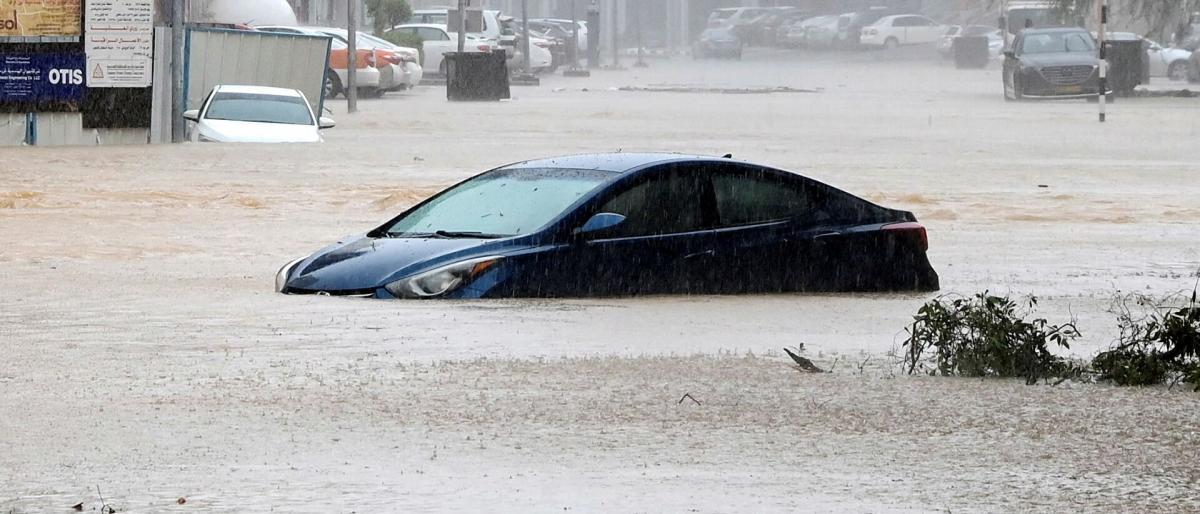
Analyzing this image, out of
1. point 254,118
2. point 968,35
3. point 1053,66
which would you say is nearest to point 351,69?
point 254,118

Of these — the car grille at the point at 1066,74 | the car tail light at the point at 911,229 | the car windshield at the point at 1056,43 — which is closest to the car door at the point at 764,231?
the car tail light at the point at 911,229

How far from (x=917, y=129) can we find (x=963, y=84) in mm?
25027

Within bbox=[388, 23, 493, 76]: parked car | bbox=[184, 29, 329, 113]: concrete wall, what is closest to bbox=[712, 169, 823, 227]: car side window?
bbox=[184, 29, 329, 113]: concrete wall

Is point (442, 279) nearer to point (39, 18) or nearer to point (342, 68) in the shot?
point (39, 18)

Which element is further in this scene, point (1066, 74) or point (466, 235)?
point (1066, 74)

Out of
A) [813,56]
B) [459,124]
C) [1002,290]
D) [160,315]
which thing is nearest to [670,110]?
[459,124]

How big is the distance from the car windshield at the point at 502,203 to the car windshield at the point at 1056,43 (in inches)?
1348

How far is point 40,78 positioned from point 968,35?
2097 inches

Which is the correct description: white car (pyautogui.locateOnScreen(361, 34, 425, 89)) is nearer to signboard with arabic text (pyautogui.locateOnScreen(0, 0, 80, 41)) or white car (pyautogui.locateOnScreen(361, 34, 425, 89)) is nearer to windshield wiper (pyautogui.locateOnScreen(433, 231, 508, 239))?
signboard with arabic text (pyautogui.locateOnScreen(0, 0, 80, 41))

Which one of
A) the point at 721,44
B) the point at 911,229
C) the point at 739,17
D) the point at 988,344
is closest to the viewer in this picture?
the point at 988,344

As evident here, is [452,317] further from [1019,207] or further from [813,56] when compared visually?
[813,56]

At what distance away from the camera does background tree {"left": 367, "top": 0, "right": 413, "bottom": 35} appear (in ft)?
202

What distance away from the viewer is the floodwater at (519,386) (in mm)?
6922

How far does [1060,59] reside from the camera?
148ft
